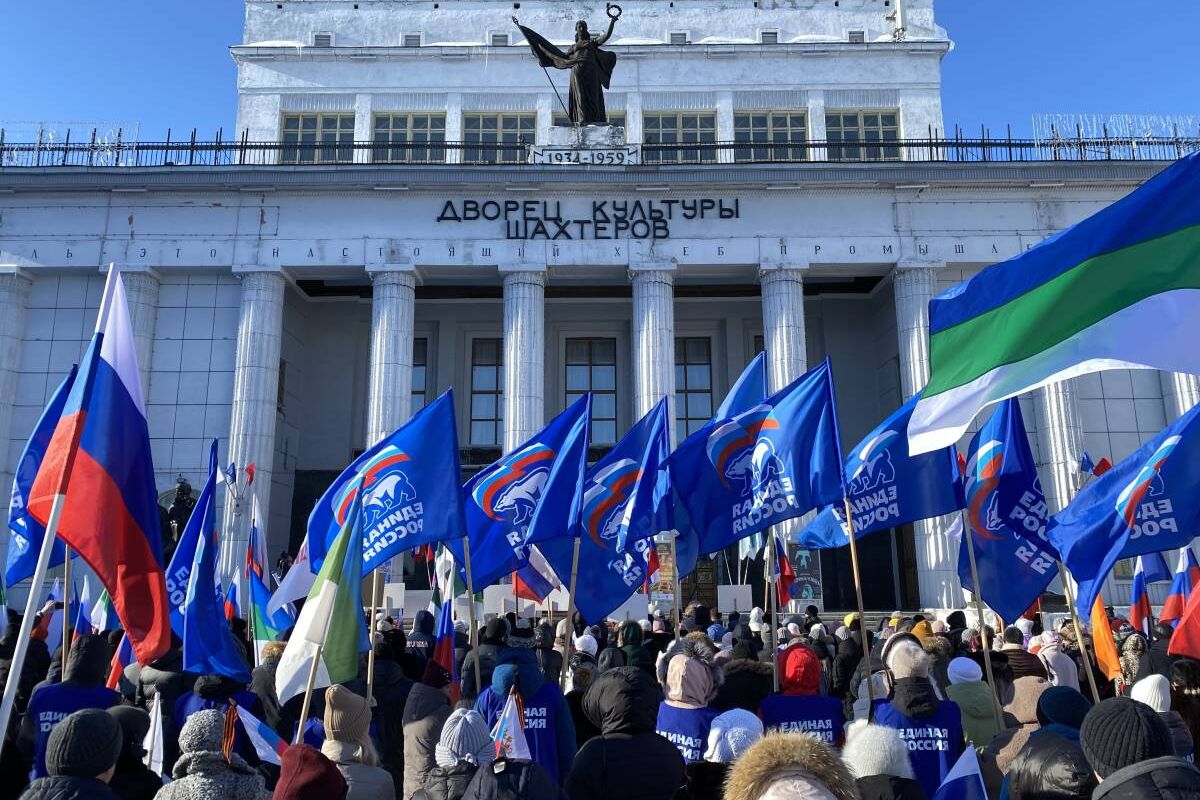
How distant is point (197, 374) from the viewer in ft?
95.3

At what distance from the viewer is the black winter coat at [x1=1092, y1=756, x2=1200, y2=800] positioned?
3.02 meters

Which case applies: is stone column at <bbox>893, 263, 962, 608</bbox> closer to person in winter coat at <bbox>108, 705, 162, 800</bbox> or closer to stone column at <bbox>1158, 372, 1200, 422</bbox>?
stone column at <bbox>1158, 372, 1200, 422</bbox>

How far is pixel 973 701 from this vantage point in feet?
22.6

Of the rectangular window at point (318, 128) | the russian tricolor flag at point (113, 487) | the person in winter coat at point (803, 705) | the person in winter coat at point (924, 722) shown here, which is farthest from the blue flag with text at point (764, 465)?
the rectangular window at point (318, 128)

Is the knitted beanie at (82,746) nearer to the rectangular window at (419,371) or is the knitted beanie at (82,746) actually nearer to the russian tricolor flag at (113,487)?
the russian tricolor flag at (113,487)

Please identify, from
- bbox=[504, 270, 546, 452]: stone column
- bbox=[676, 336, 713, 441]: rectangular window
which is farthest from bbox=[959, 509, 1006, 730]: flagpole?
bbox=[676, 336, 713, 441]: rectangular window

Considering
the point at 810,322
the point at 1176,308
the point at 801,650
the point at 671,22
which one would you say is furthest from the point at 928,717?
the point at 671,22

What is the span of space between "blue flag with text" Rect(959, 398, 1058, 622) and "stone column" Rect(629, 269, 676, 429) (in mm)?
18979

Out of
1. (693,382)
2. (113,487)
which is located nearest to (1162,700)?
(113,487)

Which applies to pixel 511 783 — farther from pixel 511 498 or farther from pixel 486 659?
pixel 511 498

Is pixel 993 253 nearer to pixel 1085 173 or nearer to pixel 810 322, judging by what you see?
pixel 1085 173

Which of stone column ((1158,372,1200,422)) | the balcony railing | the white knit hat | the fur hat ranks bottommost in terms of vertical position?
the fur hat

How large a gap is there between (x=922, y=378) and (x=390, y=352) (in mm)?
15089

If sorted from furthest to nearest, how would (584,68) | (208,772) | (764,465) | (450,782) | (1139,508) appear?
(584,68)
(764,465)
(1139,508)
(450,782)
(208,772)
